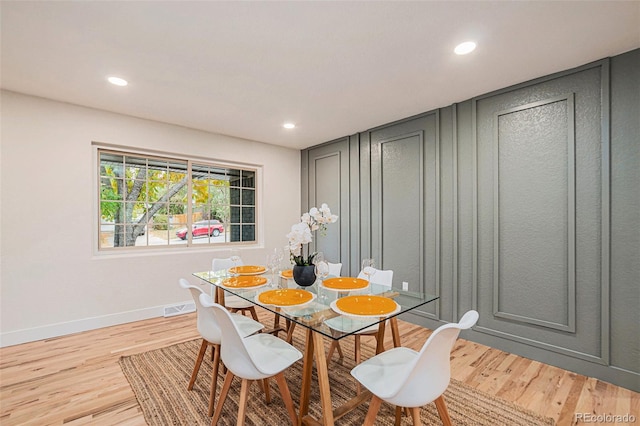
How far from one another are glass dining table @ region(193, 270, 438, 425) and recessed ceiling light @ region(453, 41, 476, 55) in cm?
180

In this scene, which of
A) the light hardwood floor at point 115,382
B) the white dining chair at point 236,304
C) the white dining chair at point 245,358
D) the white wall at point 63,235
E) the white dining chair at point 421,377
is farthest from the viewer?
the white wall at point 63,235

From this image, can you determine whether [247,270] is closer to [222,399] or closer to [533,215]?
[222,399]

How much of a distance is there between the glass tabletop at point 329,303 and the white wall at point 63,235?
1.76 m

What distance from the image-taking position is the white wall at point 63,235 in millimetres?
2801

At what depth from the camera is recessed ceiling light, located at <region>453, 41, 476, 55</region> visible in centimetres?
203

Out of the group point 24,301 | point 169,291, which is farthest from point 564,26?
point 24,301

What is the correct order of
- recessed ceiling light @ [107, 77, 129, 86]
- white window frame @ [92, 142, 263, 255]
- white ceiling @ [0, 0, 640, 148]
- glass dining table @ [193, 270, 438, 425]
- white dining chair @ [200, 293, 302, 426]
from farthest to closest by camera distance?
white window frame @ [92, 142, 263, 255] → recessed ceiling light @ [107, 77, 129, 86] → white ceiling @ [0, 0, 640, 148] → glass dining table @ [193, 270, 438, 425] → white dining chair @ [200, 293, 302, 426]

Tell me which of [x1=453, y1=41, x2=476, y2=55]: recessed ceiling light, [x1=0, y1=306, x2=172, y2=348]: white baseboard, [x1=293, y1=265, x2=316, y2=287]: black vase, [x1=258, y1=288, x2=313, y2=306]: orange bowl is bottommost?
[x1=0, y1=306, x2=172, y2=348]: white baseboard

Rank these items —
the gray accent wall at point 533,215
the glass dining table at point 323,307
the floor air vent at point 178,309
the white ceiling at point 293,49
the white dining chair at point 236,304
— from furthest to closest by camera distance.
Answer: the floor air vent at point 178,309 → the white dining chair at point 236,304 → the gray accent wall at point 533,215 → the white ceiling at point 293,49 → the glass dining table at point 323,307

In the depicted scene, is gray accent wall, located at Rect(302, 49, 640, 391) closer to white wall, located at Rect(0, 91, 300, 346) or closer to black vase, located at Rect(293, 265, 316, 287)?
black vase, located at Rect(293, 265, 316, 287)

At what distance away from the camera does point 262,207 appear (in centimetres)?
471

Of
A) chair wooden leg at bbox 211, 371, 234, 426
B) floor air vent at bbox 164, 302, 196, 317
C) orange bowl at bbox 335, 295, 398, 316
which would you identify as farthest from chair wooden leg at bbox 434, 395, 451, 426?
floor air vent at bbox 164, 302, 196, 317

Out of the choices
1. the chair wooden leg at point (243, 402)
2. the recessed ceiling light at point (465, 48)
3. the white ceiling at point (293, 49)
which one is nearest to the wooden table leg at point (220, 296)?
the chair wooden leg at point (243, 402)

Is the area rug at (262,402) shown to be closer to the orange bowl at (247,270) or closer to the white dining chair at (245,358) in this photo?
the white dining chair at (245,358)
